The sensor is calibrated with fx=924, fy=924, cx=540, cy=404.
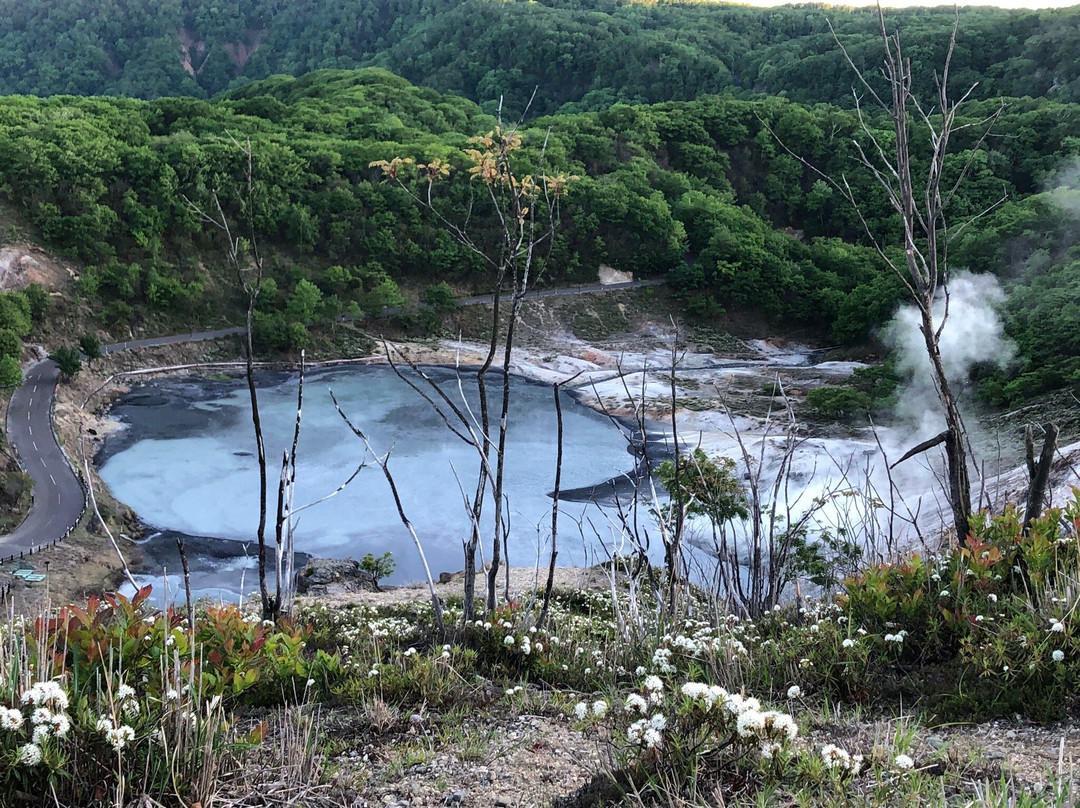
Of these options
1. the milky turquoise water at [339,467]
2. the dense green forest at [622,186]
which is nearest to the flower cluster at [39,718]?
the milky turquoise water at [339,467]

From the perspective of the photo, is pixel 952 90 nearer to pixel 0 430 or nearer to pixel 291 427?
pixel 291 427

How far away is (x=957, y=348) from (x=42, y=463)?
2803cm

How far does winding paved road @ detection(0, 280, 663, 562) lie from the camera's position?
20547 millimetres

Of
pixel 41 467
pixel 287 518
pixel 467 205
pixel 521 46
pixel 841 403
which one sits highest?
pixel 521 46

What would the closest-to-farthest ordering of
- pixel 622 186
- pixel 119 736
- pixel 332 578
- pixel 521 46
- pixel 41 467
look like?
pixel 119 736 → pixel 332 578 → pixel 41 467 → pixel 622 186 → pixel 521 46

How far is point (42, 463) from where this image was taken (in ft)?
82.1

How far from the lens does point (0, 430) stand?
86.2ft

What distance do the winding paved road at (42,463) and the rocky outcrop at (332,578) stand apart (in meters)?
5.88

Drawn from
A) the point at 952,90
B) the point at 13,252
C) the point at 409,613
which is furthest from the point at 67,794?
A: the point at 952,90

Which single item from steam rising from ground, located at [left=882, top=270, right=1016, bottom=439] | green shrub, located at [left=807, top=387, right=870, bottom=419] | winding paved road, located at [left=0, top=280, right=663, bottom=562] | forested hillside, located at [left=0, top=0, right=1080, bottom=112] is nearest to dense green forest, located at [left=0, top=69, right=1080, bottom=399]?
steam rising from ground, located at [left=882, top=270, right=1016, bottom=439]

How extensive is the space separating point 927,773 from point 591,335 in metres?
39.0

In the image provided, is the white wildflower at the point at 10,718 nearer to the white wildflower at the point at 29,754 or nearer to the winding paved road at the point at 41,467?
the white wildflower at the point at 29,754

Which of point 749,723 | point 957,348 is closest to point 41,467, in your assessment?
point 749,723

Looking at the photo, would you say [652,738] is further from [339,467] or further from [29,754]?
[339,467]
